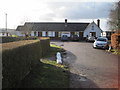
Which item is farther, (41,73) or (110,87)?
(41,73)

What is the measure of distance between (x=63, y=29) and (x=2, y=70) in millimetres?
54171

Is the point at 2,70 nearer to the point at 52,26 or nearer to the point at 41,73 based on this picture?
the point at 41,73

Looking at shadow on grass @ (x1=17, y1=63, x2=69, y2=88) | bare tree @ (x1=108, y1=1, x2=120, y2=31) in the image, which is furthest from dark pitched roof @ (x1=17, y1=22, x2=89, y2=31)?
shadow on grass @ (x1=17, y1=63, x2=69, y2=88)

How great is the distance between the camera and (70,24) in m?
60.7

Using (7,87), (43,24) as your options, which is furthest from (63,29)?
(7,87)

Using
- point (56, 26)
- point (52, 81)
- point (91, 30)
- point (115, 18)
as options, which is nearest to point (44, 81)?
point (52, 81)

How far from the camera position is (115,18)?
34.8m

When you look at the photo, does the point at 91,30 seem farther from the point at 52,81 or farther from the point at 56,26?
the point at 52,81

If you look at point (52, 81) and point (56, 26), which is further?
point (56, 26)

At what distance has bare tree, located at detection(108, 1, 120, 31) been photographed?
32.8 m

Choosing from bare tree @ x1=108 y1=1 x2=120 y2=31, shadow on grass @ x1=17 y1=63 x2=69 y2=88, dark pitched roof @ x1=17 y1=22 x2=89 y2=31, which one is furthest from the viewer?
dark pitched roof @ x1=17 y1=22 x2=89 y2=31

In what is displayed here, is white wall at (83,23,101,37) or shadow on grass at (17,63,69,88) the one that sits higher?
white wall at (83,23,101,37)

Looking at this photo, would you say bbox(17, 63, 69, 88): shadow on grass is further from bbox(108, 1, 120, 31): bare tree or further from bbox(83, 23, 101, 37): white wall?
bbox(83, 23, 101, 37): white wall

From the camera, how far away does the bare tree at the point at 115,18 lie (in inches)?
1292
